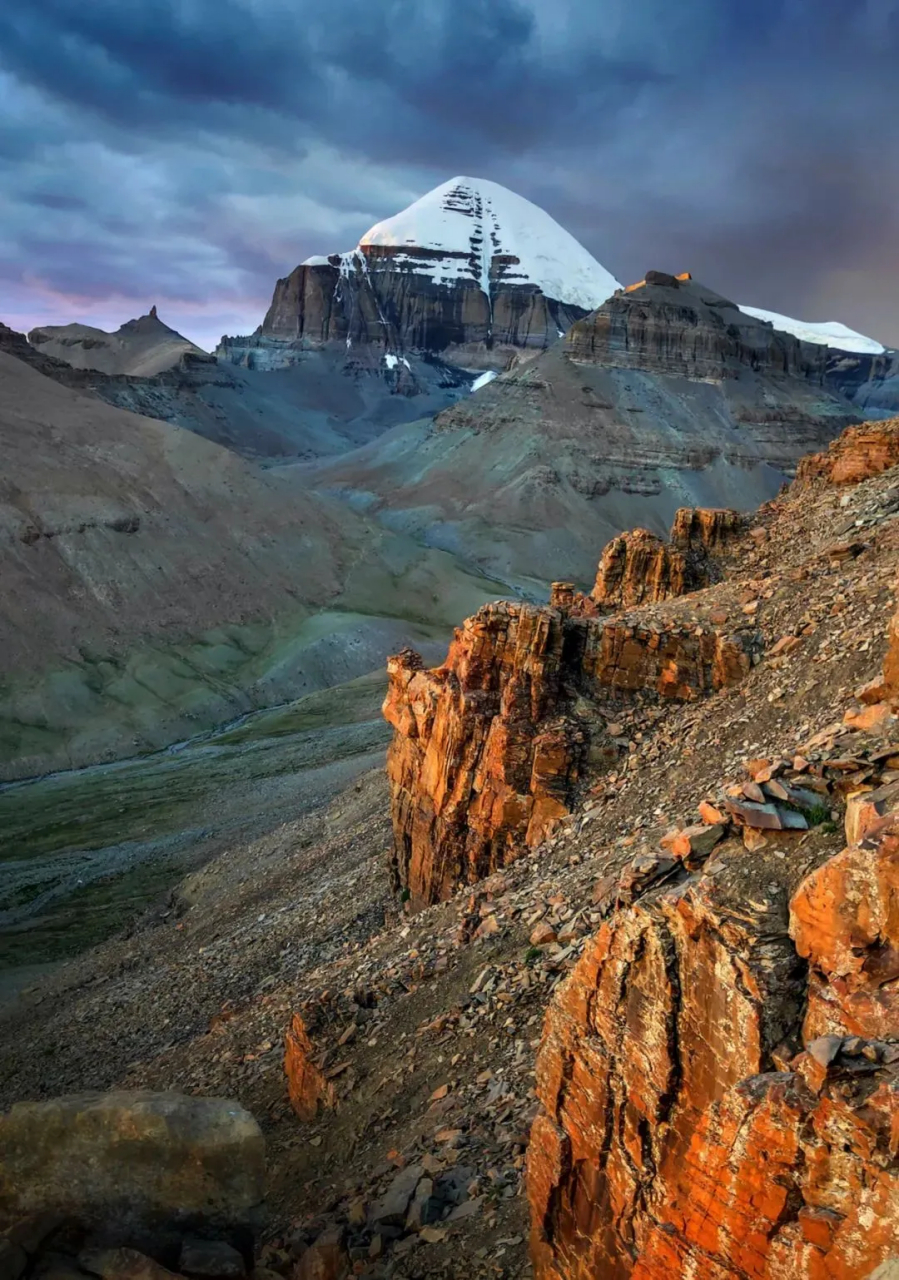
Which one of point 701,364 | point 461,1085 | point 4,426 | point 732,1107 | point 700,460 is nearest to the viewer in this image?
point 732,1107

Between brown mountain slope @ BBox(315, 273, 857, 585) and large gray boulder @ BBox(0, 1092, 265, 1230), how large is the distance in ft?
450

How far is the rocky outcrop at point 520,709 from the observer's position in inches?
906

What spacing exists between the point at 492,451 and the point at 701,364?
1794 inches

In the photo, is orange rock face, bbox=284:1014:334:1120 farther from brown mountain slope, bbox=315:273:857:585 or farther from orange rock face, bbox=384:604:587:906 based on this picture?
brown mountain slope, bbox=315:273:857:585

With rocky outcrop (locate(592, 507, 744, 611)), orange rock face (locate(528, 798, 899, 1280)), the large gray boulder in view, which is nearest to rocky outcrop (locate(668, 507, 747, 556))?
rocky outcrop (locate(592, 507, 744, 611))

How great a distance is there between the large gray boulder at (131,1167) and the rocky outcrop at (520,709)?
12.2 m

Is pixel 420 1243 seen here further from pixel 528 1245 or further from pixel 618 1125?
pixel 618 1125

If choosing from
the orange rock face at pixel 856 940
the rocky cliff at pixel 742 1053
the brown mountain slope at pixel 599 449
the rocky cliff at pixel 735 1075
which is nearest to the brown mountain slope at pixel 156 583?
the brown mountain slope at pixel 599 449

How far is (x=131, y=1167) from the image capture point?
1138 centimetres

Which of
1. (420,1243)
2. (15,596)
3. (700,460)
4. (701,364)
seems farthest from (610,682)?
(701,364)

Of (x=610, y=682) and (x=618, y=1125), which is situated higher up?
(x=610, y=682)

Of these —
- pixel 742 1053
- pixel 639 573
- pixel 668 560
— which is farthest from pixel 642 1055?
pixel 639 573

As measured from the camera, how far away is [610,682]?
24.1 metres

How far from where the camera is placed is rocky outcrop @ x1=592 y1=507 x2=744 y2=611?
32.6 meters
